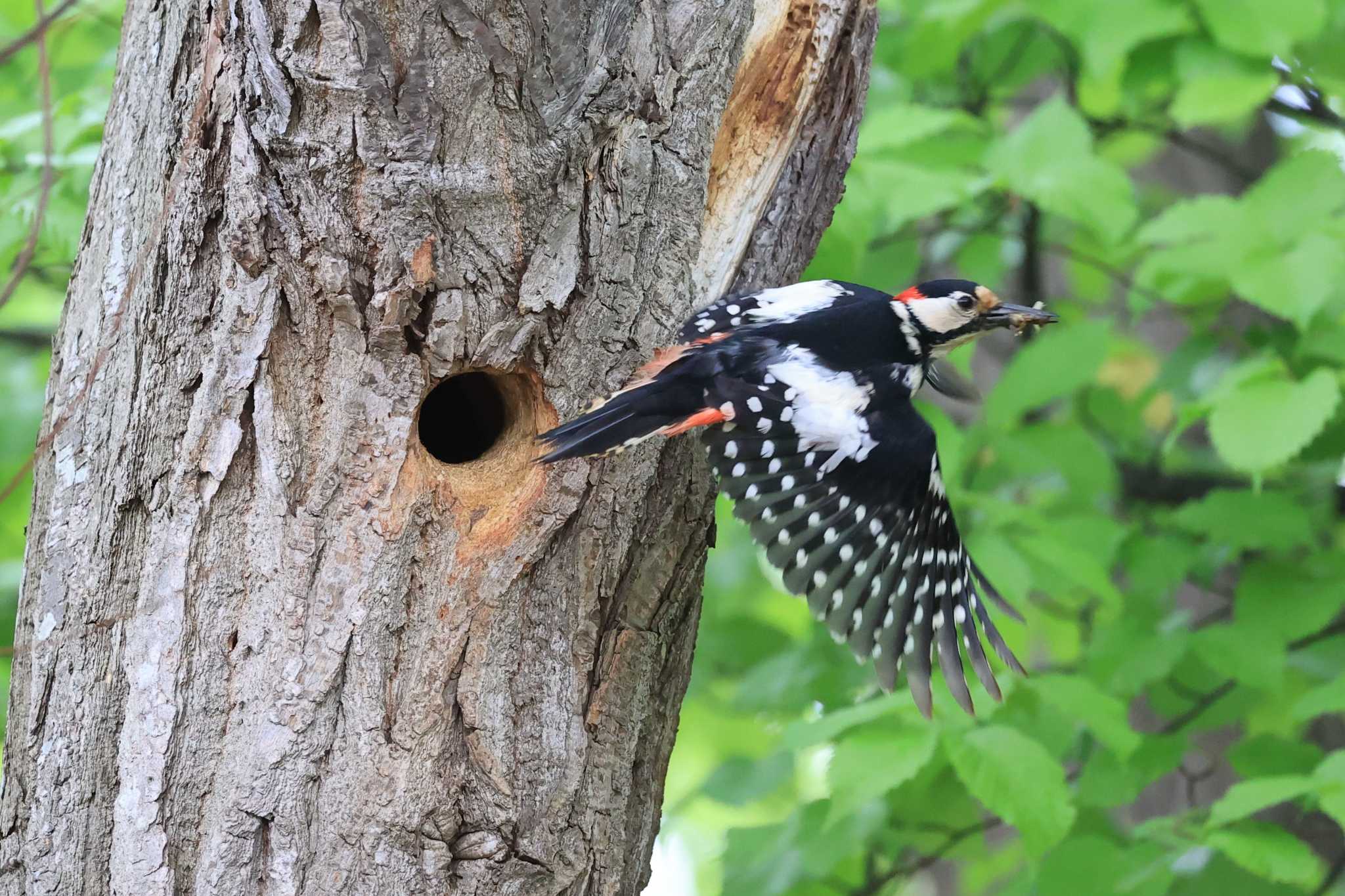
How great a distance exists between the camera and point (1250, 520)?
10.0 feet

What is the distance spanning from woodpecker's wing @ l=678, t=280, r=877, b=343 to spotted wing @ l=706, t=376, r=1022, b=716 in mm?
104

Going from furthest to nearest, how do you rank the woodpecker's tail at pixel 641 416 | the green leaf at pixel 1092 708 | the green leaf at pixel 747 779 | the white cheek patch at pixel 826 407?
the green leaf at pixel 747 779 < the green leaf at pixel 1092 708 < the white cheek patch at pixel 826 407 < the woodpecker's tail at pixel 641 416

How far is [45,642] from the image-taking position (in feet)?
6.03

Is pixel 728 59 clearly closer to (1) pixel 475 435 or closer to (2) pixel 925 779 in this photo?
(1) pixel 475 435

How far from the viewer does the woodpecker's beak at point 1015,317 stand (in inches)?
96.6

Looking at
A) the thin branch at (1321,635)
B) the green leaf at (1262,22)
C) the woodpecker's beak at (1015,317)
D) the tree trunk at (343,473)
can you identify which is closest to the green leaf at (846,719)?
the tree trunk at (343,473)

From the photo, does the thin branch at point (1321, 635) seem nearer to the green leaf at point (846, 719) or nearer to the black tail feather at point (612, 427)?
the green leaf at point (846, 719)

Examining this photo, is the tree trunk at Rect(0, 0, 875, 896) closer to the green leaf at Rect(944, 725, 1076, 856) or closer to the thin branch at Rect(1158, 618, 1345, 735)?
the green leaf at Rect(944, 725, 1076, 856)

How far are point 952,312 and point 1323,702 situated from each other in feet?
3.50

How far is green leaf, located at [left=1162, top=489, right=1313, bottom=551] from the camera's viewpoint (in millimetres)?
3021

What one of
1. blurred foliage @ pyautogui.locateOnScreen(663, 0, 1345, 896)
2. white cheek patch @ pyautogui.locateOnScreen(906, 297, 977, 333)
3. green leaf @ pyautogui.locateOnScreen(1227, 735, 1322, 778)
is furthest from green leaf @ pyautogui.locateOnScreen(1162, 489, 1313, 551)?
white cheek patch @ pyautogui.locateOnScreen(906, 297, 977, 333)

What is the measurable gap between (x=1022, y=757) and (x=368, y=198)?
153 centimetres

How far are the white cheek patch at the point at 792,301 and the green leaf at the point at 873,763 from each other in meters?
0.80

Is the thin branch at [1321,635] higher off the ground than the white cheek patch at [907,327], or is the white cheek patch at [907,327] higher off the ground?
the white cheek patch at [907,327]
